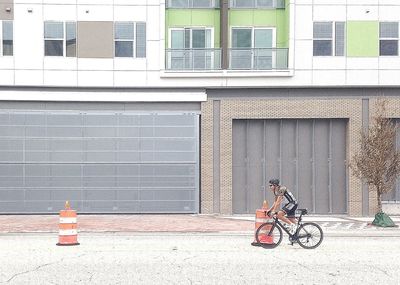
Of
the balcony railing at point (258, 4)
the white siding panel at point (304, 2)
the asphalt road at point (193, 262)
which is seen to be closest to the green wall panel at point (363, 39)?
the white siding panel at point (304, 2)

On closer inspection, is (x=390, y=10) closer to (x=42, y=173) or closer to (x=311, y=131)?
(x=311, y=131)

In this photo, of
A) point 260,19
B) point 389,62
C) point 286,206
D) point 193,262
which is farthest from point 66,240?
point 389,62

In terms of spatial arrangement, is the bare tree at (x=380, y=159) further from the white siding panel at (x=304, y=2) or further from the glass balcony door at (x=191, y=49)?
the glass balcony door at (x=191, y=49)

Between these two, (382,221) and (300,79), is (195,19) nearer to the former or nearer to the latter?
(300,79)

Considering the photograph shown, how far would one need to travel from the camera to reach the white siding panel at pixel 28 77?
28.9 meters

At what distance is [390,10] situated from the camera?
96.9 ft

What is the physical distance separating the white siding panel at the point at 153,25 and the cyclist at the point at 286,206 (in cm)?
1410

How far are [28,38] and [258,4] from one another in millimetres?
9815

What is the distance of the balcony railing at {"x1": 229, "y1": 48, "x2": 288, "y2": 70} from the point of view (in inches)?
1166

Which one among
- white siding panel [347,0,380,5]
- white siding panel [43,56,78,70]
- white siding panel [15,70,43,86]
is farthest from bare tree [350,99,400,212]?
white siding panel [15,70,43,86]

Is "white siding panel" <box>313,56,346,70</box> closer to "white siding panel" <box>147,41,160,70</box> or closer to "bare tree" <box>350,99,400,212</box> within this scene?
"bare tree" <box>350,99,400,212</box>

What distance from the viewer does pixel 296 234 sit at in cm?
1672

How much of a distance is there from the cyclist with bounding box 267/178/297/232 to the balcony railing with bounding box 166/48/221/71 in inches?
531

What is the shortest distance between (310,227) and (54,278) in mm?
7302
